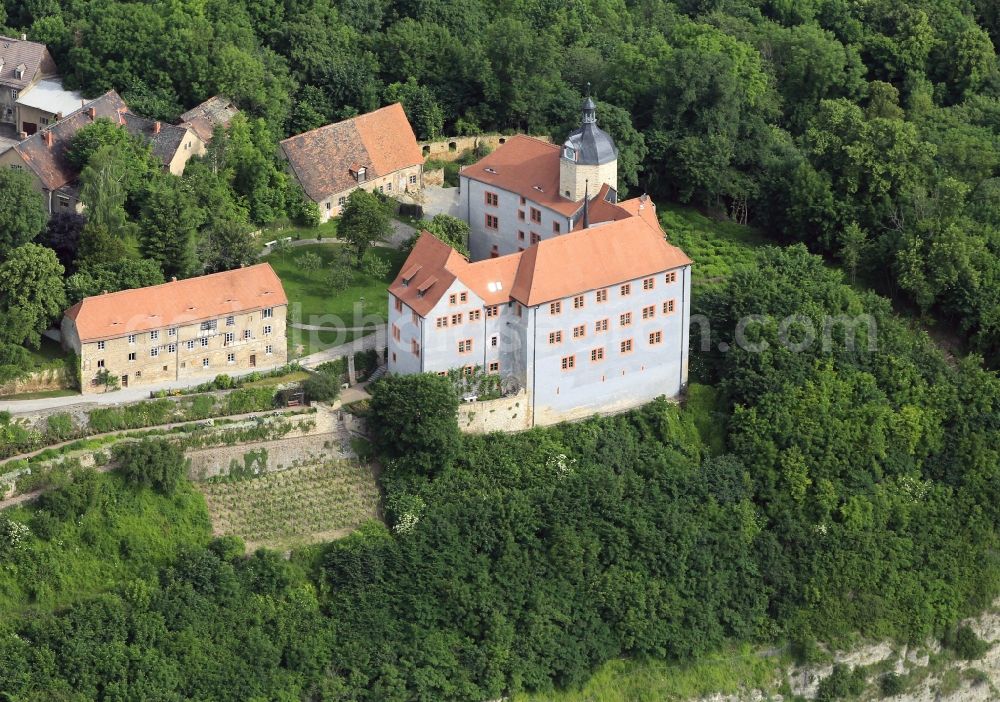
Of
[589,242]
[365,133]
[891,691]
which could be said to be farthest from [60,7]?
[891,691]

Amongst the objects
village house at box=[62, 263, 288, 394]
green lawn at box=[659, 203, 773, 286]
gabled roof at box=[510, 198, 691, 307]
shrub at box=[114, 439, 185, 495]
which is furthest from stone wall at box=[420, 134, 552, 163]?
shrub at box=[114, 439, 185, 495]

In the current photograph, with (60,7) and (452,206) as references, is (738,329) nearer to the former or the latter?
(452,206)

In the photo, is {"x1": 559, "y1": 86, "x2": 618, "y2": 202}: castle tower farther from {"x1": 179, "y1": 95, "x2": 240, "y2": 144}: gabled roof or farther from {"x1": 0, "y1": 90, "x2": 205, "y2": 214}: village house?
{"x1": 0, "y1": 90, "x2": 205, "y2": 214}: village house

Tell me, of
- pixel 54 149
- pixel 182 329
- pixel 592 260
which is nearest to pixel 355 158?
pixel 54 149

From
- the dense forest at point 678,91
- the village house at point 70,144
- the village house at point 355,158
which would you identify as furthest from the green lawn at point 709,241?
the village house at point 70,144

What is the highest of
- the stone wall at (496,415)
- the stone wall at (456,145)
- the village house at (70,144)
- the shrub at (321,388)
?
the village house at (70,144)

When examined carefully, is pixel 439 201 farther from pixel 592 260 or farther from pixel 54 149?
pixel 54 149

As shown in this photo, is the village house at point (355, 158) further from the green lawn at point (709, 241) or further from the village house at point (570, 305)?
the green lawn at point (709, 241)
